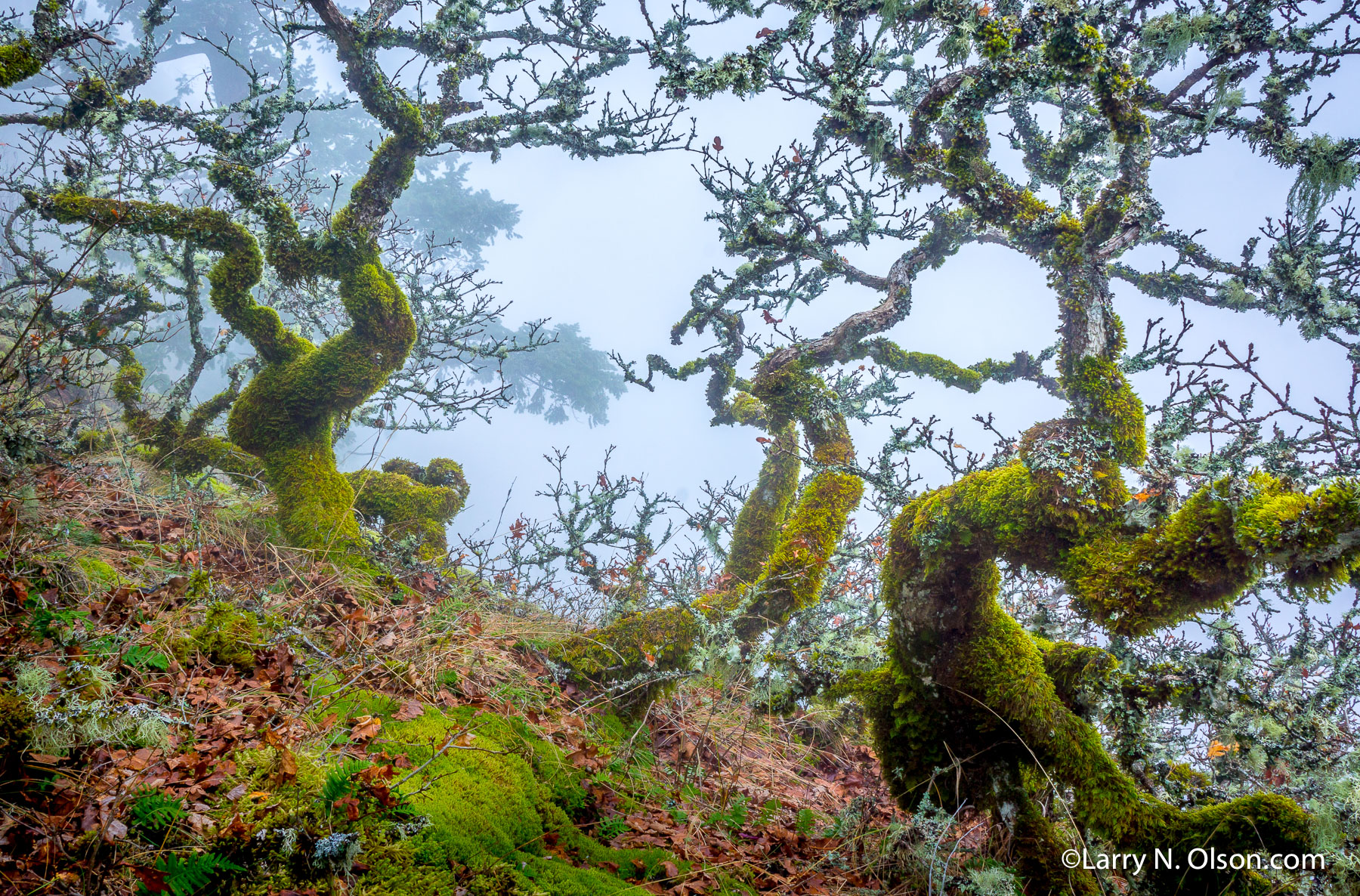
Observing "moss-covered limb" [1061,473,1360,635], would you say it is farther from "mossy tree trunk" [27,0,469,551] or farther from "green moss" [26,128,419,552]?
"green moss" [26,128,419,552]

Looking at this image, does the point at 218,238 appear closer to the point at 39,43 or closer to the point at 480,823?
the point at 39,43

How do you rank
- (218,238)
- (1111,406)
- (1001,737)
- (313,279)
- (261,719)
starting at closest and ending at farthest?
(261,719) < (1001,737) < (1111,406) < (218,238) < (313,279)

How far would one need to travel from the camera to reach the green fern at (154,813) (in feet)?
5.41

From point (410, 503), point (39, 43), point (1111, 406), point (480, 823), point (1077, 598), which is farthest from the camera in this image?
point (410, 503)

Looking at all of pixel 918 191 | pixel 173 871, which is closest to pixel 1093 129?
pixel 918 191

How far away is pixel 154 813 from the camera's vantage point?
1.66 m

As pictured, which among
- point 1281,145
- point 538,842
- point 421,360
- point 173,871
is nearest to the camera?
point 173,871

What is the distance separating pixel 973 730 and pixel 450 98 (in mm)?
8979

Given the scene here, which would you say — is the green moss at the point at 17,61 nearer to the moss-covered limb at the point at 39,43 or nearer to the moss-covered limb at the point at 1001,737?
the moss-covered limb at the point at 39,43

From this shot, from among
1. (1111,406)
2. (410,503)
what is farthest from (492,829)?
(410,503)

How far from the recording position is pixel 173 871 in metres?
1.49

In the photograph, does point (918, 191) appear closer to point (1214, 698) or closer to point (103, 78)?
point (1214, 698)

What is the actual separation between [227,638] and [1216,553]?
522cm

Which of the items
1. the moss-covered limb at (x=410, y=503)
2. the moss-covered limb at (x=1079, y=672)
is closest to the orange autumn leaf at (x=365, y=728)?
the moss-covered limb at (x=1079, y=672)
